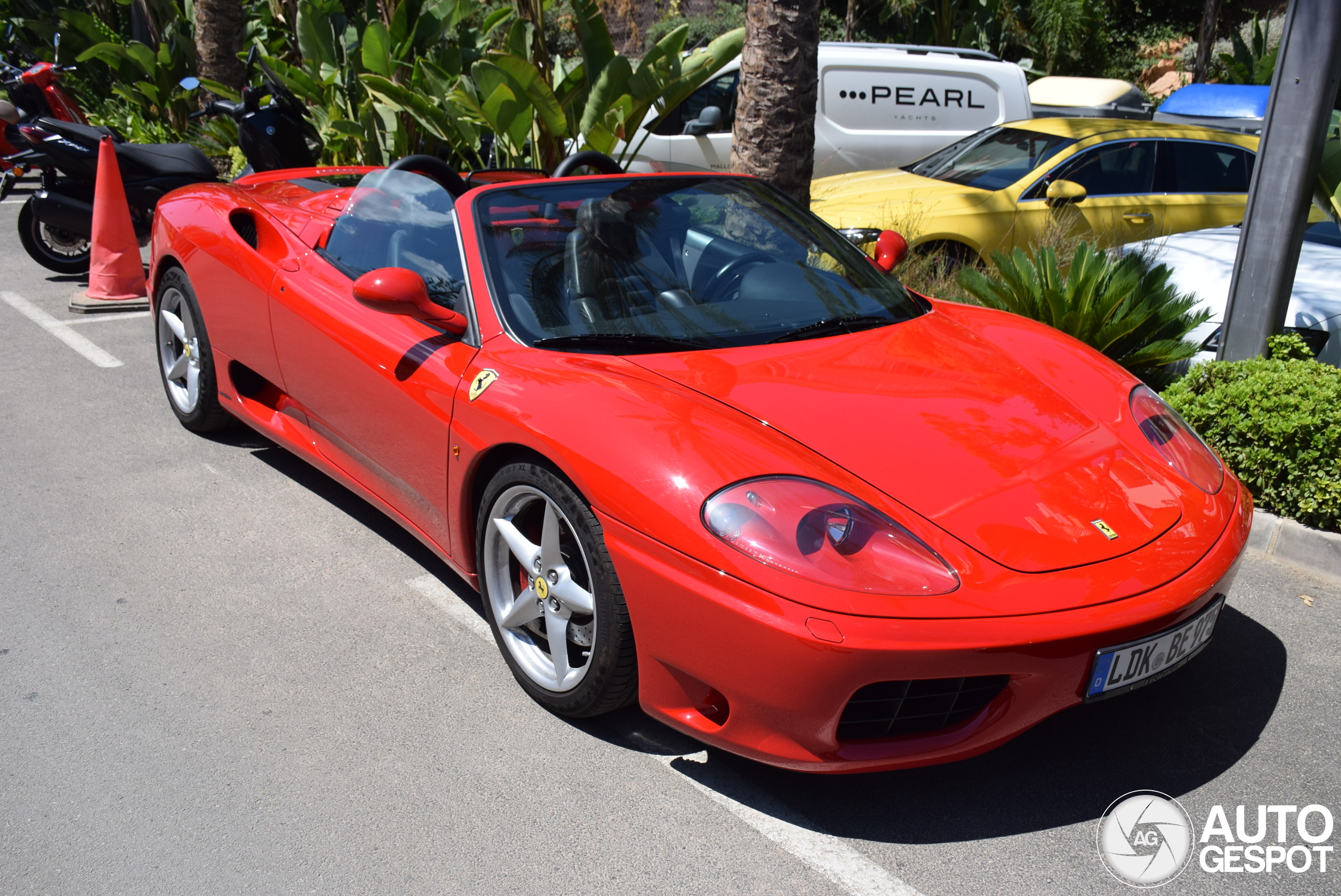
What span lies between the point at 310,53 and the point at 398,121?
1.43 m

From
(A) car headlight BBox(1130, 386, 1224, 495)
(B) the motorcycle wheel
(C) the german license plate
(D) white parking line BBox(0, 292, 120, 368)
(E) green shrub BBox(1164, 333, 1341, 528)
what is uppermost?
(A) car headlight BBox(1130, 386, 1224, 495)

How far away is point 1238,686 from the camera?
2.96 meters

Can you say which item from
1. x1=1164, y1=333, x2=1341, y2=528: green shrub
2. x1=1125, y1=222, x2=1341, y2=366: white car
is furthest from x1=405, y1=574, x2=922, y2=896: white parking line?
x1=1125, y1=222, x2=1341, y2=366: white car

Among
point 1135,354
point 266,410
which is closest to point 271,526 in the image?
point 266,410

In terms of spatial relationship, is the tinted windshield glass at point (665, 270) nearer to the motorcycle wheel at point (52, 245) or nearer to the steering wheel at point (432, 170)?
the steering wheel at point (432, 170)

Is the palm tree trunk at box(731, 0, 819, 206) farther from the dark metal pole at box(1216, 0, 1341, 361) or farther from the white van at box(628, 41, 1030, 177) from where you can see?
the white van at box(628, 41, 1030, 177)

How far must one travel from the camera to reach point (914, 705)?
2275 millimetres

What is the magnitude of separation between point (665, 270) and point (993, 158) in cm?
537

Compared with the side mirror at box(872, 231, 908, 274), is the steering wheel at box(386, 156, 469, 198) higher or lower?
higher

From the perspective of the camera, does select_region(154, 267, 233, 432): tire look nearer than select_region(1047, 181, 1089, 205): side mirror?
Yes

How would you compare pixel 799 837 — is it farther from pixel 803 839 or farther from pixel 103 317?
pixel 103 317

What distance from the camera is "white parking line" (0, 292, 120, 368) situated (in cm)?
598

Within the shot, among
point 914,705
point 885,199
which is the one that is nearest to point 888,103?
point 885,199

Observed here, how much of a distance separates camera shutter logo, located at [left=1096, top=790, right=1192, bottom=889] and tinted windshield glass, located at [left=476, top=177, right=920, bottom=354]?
60.7 inches
